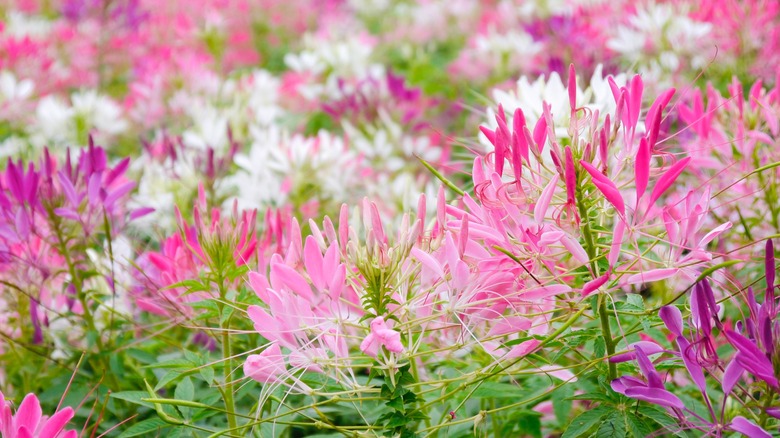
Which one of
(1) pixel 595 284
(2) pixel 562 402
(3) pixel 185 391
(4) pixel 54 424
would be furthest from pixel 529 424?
(4) pixel 54 424

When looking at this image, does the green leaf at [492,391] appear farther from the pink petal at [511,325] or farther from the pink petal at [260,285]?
the pink petal at [260,285]

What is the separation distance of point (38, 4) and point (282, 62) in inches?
65.5

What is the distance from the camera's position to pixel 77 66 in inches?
117

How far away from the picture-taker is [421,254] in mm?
798

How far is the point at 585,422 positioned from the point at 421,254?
0.27m

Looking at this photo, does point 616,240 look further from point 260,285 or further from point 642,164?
point 260,285

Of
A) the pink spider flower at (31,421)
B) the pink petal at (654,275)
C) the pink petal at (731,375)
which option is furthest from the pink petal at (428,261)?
the pink spider flower at (31,421)

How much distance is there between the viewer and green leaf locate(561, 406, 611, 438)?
31.8 inches

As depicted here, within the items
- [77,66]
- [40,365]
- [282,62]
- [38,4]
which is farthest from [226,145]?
[38,4]

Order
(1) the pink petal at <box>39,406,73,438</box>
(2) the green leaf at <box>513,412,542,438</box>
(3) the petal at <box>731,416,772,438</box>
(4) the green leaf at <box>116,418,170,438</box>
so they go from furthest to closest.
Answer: (2) the green leaf at <box>513,412,542,438</box>, (4) the green leaf at <box>116,418,170,438</box>, (1) the pink petal at <box>39,406,73,438</box>, (3) the petal at <box>731,416,772,438</box>

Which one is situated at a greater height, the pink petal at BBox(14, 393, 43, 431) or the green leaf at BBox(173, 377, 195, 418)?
the pink petal at BBox(14, 393, 43, 431)

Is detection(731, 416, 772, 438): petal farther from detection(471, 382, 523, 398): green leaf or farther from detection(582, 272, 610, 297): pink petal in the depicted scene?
detection(471, 382, 523, 398): green leaf

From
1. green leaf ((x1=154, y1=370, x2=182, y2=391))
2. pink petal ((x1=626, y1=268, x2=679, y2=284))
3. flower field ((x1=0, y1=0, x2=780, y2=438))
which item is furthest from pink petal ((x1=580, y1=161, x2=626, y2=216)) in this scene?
green leaf ((x1=154, y1=370, x2=182, y2=391))

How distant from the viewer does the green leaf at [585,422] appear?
2.65 feet
